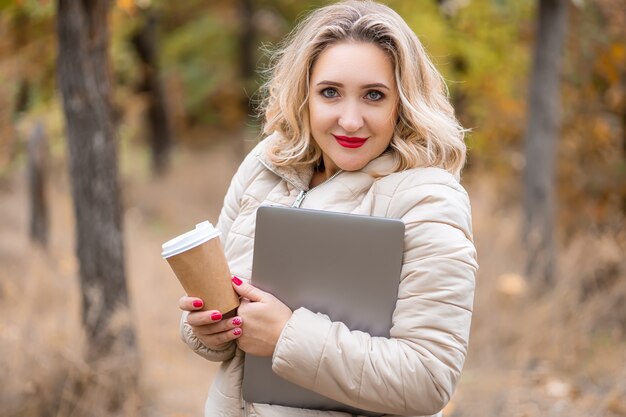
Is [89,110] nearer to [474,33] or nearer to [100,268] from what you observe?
[100,268]

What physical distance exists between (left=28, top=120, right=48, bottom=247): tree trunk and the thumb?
6.31 metres

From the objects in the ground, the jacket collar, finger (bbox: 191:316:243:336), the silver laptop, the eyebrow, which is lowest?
the ground

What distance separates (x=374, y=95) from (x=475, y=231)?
481 centimetres

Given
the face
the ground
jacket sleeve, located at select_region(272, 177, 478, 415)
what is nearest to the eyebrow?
the face

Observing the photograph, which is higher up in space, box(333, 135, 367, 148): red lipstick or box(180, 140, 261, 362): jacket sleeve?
box(333, 135, 367, 148): red lipstick

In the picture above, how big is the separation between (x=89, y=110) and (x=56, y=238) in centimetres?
544

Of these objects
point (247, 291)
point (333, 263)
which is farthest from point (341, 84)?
point (247, 291)

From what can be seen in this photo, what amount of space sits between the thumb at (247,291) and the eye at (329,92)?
0.47m

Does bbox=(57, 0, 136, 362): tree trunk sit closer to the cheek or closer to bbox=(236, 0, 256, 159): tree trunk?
the cheek

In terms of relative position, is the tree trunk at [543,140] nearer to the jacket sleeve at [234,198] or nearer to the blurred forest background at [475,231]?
the blurred forest background at [475,231]

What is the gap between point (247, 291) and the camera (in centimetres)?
158

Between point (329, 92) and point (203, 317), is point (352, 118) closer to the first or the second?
point (329, 92)

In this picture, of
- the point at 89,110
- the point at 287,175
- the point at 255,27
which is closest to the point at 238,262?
the point at 287,175

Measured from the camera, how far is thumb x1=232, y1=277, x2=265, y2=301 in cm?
158
